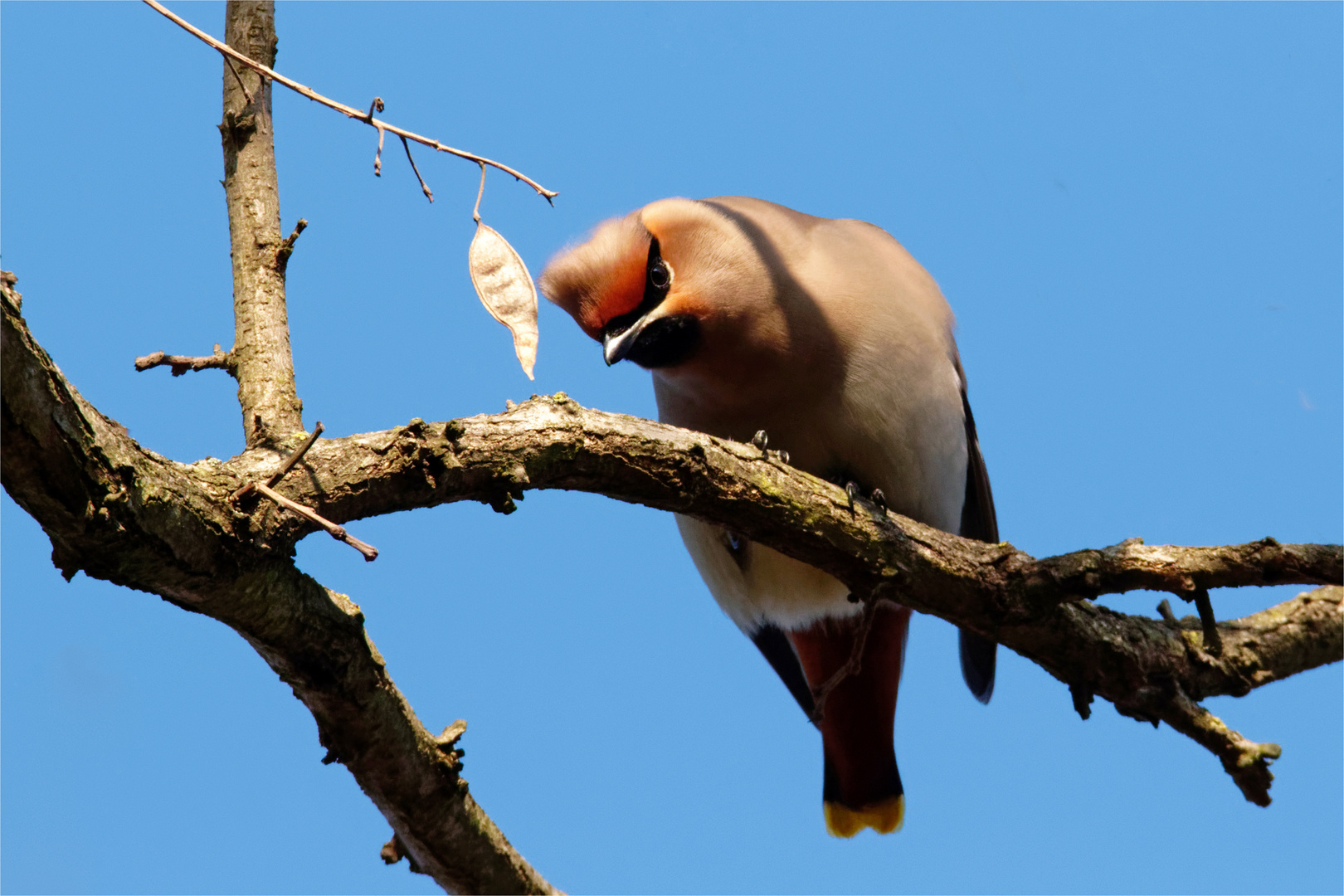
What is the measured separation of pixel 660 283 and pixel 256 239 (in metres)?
1.05

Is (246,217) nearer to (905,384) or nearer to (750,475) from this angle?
(750,475)

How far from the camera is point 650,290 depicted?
11.1 feet

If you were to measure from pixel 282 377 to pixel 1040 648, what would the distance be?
1.80 m

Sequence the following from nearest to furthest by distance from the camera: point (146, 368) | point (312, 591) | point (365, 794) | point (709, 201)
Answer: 1. point (312, 591)
2. point (365, 794)
3. point (146, 368)
4. point (709, 201)

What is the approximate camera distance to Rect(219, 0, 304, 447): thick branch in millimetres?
2777

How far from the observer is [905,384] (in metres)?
3.41

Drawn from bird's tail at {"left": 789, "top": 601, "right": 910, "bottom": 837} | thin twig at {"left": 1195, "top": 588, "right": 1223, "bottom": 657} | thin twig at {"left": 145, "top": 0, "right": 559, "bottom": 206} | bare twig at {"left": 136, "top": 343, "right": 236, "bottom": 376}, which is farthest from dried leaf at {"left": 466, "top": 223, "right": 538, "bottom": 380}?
bird's tail at {"left": 789, "top": 601, "right": 910, "bottom": 837}

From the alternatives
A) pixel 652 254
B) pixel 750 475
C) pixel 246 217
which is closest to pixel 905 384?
pixel 652 254

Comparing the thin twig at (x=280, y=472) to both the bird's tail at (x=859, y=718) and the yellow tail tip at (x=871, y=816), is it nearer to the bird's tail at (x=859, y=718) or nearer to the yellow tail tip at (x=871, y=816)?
the bird's tail at (x=859, y=718)

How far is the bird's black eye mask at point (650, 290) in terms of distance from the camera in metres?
3.38

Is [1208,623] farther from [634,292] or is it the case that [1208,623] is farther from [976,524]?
[634,292]

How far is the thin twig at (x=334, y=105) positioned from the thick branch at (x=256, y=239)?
0.60 meters

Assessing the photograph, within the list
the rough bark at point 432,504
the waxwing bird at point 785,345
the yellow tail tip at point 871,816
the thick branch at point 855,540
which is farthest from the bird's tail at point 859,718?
the thick branch at point 855,540

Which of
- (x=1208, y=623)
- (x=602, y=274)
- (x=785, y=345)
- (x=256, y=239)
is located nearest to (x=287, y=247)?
(x=256, y=239)
